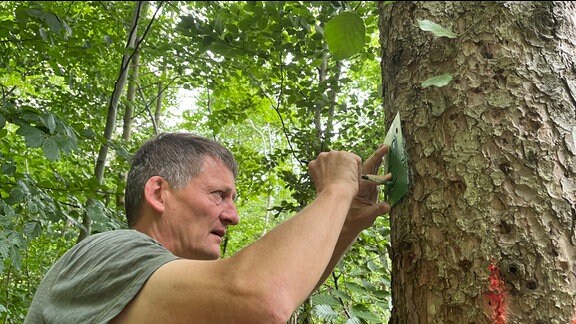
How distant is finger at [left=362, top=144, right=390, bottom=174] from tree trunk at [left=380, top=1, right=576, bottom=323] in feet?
0.51

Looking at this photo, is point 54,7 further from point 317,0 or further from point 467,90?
point 467,90

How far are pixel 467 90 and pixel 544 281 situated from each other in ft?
1.67

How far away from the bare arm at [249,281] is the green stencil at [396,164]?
299 millimetres

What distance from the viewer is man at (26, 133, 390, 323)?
104 cm

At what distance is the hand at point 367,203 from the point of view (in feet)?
5.07

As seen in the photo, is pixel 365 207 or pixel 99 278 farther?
pixel 365 207

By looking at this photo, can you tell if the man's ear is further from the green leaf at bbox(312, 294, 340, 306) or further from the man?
the green leaf at bbox(312, 294, 340, 306)

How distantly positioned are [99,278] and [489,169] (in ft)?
3.29

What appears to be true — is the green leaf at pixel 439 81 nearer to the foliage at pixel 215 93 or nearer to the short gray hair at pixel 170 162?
the foliage at pixel 215 93

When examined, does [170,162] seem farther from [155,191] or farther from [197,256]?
[197,256]

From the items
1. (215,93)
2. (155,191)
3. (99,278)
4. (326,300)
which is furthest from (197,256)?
(215,93)

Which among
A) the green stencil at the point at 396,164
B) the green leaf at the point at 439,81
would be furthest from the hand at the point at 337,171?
the green leaf at the point at 439,81

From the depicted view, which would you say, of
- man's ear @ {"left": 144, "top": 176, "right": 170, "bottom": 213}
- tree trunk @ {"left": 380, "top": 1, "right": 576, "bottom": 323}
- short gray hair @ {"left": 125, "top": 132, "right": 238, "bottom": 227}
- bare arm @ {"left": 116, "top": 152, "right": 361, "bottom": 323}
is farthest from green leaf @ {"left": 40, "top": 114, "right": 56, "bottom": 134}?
tree trunk @ {"left": 380, "top": 1, "right": 576, "bottom": 323}

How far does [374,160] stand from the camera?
61.0 inches
